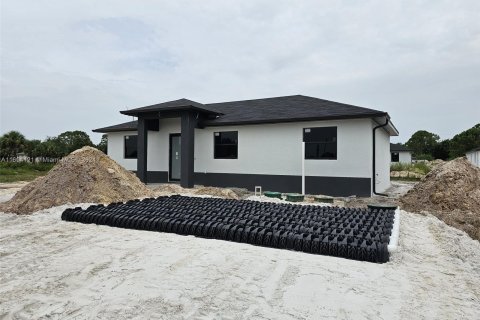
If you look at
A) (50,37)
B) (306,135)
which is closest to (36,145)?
(50,37)

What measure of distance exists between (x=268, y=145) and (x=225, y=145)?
2.02 meters

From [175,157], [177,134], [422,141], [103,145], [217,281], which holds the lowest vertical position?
[217,281]

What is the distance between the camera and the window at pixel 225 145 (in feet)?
41.2

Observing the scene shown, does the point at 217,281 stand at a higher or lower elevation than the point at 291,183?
Result: lower

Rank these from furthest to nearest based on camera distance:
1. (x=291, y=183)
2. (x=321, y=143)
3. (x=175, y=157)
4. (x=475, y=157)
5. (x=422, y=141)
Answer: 1. (x=422, y=141)
2. (x=475, y=157)
3. (x=175, y=157)
4. (x=291, y=183)
5. (x=321, y=143)

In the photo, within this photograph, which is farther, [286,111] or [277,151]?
[286,111]

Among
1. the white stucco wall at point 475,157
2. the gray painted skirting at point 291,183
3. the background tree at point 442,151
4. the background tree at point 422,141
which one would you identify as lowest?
the gray painted skirting at point 291,183

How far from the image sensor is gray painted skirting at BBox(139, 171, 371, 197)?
33.6 ft

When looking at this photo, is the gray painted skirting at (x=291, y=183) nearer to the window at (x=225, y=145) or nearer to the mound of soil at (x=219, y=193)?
the window at (x=225, y=145)

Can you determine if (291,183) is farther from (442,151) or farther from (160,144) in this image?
(442,151)

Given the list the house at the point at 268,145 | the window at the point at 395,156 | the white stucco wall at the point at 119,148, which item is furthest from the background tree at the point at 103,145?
the window at the point at 395,156

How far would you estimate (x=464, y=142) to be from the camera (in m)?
39.9

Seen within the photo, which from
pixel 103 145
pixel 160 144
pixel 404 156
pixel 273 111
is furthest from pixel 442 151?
pixel 103 145

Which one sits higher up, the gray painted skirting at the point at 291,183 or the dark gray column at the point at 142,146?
the dark gray column at the point at 142,146
